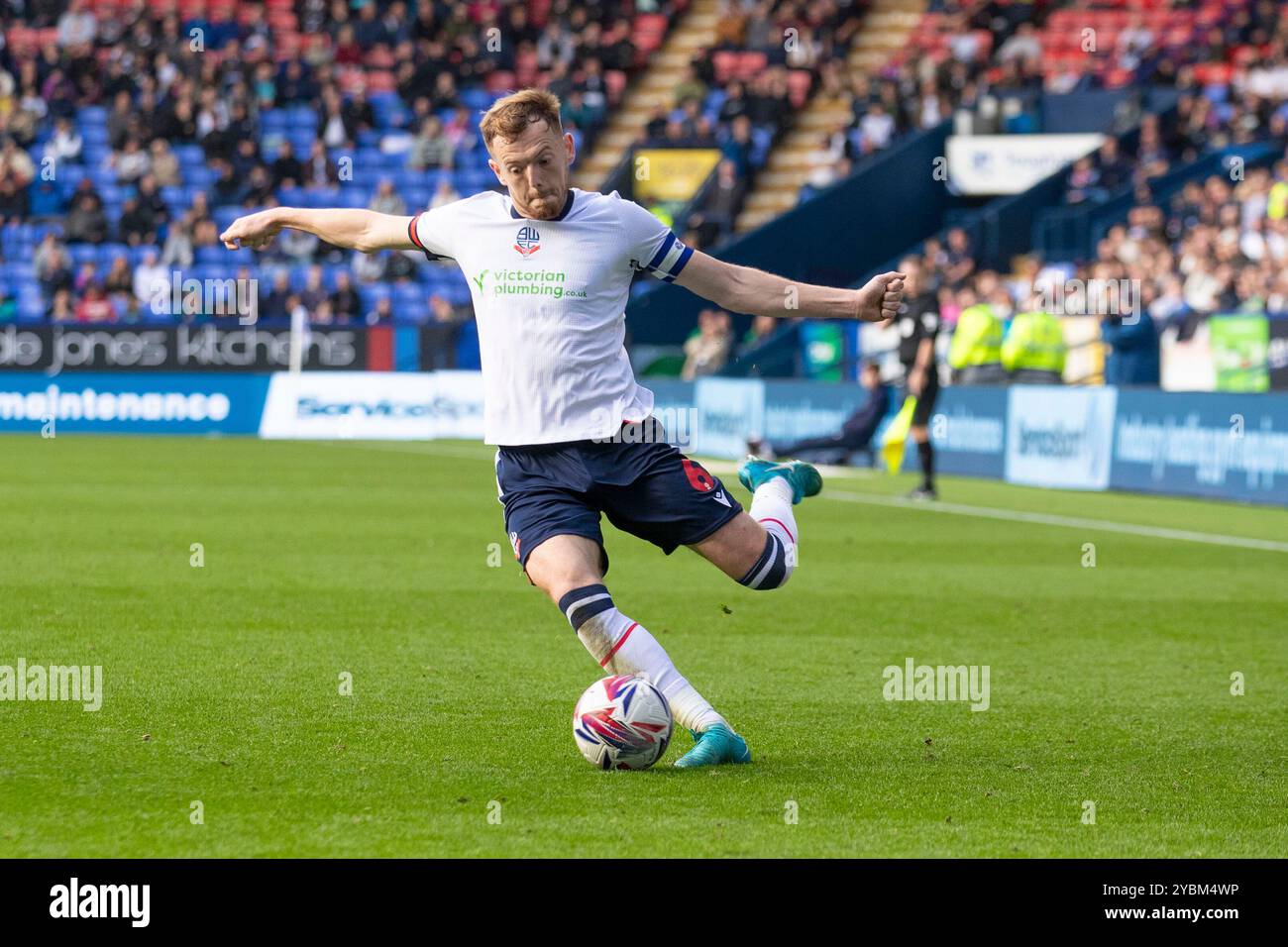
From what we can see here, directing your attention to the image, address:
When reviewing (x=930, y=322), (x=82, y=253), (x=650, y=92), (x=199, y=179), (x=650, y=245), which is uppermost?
(x=650, y=92)

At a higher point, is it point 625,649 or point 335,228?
point 335,228

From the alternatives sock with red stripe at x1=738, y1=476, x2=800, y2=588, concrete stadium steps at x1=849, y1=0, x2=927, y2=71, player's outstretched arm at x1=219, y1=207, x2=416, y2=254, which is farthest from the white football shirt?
concrete stadium steps at x1=849, y1=0, x2=927, y2=71

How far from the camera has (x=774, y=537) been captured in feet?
23.3

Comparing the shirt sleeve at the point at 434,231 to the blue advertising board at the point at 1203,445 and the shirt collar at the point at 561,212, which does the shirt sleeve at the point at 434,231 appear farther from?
the blue advertising board at the point at 1203,445

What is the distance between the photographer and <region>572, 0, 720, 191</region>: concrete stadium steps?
40.1m

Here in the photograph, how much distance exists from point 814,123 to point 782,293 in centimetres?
3283

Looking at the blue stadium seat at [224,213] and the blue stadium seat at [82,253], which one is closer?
the blue stadium seat at [82,253]

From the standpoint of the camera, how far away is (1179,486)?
822 inches

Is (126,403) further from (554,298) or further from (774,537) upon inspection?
(554,298)

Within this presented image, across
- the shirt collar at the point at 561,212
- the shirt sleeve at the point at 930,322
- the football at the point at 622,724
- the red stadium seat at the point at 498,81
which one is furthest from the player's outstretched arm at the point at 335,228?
the red stadium seat at the point at 498,81

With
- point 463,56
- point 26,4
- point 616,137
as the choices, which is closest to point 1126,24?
point 616,137

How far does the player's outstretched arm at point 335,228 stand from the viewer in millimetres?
6875

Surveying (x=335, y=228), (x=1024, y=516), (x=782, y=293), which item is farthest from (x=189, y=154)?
(x=782, y=293)

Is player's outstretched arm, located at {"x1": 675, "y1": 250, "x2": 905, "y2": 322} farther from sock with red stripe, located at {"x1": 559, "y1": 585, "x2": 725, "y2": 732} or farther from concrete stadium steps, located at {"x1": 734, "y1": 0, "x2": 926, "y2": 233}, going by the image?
concrete stadium steps, located at {"x1": 734, "y1": 0, "x2": 926, "y2": 233}
